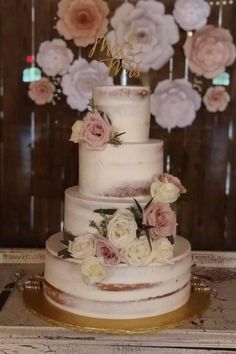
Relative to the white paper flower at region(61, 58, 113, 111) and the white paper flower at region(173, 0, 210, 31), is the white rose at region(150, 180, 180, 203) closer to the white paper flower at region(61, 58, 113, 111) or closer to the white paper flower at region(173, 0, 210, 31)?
the white paper flower at region(61, 58, 113, 111)

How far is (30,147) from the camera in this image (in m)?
3.05

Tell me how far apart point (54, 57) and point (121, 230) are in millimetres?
1731

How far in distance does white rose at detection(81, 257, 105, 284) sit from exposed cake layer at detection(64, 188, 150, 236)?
0.10 metres

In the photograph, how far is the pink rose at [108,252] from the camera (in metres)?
1.42

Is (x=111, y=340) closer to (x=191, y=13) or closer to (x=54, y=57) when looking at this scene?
(x=54, y=57)

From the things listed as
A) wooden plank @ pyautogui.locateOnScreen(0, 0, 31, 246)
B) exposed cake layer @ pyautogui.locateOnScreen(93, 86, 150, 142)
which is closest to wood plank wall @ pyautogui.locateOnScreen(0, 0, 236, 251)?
wooden plank @ pyautogui.locateOnScreen(0, 0, 31, 246)

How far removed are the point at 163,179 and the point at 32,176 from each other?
1704mm

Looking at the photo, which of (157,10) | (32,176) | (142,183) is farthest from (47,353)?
(157,10)

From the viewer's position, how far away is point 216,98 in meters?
2.95

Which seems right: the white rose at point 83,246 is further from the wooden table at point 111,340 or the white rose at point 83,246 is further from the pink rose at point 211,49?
the pink rose at point 211,49

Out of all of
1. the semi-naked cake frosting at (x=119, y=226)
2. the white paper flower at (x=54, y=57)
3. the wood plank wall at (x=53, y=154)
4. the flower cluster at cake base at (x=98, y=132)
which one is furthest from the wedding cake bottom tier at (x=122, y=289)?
the white paper flower at (x=54, y=57)

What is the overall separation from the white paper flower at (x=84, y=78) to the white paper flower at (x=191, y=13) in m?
0.47

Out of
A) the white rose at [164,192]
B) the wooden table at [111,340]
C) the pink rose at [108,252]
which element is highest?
the white rose at [164,192]

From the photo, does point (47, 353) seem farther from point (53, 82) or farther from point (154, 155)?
point (53, 82)
